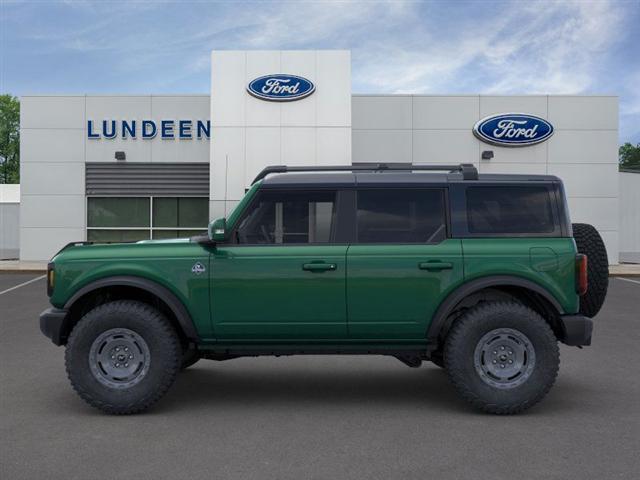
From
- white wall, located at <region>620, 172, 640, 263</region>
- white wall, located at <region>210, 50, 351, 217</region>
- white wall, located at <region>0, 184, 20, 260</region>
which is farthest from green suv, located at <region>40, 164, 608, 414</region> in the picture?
white wall, located at <region>0, 184, 20, 260</region>

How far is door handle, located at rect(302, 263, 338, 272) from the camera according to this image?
5.46 meters

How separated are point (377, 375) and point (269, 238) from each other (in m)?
2.24

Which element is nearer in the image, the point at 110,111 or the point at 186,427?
the point at 186,427

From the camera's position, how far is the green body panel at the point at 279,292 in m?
5.48

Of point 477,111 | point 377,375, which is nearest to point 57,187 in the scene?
point 477,111

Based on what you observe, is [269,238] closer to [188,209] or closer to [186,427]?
[186,427]

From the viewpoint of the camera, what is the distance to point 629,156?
88375 millimetres

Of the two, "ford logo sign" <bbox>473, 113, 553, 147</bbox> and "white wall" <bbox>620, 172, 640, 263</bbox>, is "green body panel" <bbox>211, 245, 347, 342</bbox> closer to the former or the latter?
"ford logo sign" <bbox>473, 113, 553, 147</bbox>

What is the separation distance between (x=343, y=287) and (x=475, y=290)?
105 cm

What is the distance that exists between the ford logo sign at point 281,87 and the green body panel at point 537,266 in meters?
16.6

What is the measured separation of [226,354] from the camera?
19.6ft

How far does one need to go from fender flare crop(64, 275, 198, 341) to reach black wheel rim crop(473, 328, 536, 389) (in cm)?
230

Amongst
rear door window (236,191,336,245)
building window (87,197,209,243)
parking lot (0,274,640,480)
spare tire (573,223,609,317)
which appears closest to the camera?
parking lot (0,274,640,480)

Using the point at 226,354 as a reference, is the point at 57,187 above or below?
above
